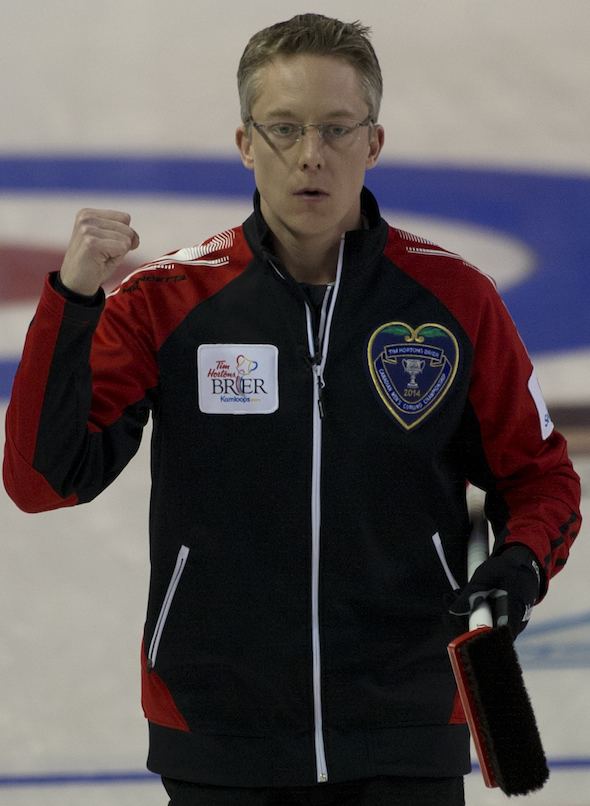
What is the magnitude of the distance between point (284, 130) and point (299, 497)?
41cm

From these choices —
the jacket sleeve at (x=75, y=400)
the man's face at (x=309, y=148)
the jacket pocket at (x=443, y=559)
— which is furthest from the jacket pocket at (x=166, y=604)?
the man's face at (x=309, y=148)

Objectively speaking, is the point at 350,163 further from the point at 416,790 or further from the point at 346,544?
the point at 416,790

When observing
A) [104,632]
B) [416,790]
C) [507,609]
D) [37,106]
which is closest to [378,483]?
[507,609]

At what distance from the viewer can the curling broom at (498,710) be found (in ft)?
3.99

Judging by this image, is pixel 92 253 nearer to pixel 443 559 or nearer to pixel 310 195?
pixel 310 195

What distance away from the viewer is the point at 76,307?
4.21ft

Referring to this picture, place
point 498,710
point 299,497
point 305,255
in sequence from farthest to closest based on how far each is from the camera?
point 305,255 → point 299,497 → point 498,710

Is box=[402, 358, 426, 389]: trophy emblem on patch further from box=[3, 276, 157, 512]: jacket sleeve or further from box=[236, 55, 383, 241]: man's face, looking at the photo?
box=[3, 276, 157, 512]: jacket sleeve

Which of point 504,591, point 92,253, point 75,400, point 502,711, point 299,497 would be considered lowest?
point 502,711

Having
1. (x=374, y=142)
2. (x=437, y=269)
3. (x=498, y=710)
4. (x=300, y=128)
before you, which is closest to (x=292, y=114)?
(x=300, y=128)

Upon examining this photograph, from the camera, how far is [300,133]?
4.77 feet

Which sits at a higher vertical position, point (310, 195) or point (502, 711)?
point (310, 195)

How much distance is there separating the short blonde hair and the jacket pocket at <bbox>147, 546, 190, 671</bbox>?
1.68 feet

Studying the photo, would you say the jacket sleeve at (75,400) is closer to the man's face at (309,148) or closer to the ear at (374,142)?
the man's face at (309,148)
